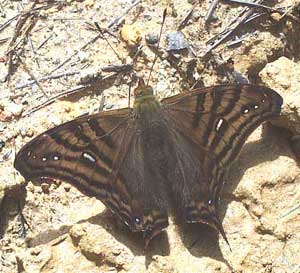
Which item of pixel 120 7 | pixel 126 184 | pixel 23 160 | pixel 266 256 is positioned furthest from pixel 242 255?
pixel 120 7

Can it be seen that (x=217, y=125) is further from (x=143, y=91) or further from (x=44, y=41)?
(x=44, y=41)

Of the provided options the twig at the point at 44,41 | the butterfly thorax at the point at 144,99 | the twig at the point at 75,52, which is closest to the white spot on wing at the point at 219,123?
the butterfly thorax at the point at 144,99

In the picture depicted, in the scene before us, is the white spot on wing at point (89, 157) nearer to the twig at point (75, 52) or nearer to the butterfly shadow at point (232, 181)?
the butterfly shadow at point (232, 181)

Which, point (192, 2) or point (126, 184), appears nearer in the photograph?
point (126, 184)

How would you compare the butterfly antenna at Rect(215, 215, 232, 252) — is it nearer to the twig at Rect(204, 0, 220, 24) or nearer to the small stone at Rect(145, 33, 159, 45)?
the small stone at Rect(145, 33, 159, 45)

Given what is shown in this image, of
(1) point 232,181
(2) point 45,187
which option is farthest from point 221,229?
(2) point 45,187

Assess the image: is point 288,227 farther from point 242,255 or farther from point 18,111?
point 18,111

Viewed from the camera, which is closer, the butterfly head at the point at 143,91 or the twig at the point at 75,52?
the butterfly head at the point at 143,91
